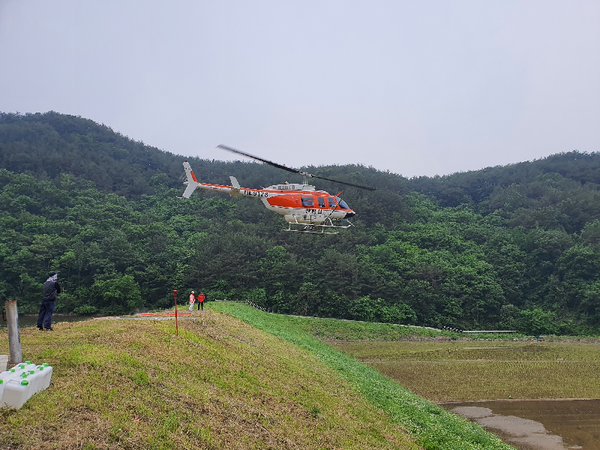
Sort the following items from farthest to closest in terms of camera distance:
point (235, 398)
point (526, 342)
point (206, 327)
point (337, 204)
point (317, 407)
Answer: point (526, 342), point (337, 204), point (206, 327), point (317, 407), point (235, 398)

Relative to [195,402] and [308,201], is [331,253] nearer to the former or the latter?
[308,201]

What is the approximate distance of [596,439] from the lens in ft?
46.1

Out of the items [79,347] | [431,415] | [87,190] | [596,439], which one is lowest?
[596,439]

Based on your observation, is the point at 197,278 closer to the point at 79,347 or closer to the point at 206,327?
the point at 206,327

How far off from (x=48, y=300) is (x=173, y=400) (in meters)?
5.87

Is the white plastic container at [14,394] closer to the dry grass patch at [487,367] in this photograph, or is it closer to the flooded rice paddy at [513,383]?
the flooded rice paddy at [513,383]

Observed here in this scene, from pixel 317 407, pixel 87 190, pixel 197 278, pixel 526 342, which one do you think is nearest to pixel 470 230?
pixel 526 342

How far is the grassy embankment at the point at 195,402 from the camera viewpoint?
718cm

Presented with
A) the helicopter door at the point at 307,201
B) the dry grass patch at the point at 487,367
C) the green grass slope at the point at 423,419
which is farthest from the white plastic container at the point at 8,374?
the helicopter door at the point at 307,201

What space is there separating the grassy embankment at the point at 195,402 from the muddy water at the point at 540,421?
185cm

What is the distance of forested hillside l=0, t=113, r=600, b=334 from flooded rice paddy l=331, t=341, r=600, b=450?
14153 mm

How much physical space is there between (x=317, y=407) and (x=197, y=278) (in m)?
40.2

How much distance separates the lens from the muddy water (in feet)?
45.0

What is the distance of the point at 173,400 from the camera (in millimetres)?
8695
